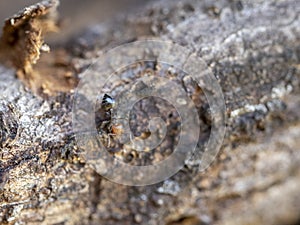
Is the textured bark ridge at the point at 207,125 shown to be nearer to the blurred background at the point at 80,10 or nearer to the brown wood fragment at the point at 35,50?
the brown wood fragment at the point at 35,50

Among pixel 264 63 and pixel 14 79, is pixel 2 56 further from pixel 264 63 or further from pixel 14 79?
pixel 264 63

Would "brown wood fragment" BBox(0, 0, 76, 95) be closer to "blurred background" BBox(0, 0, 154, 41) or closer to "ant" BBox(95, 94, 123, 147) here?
"ant" BBox(95, 94, 123, 147)

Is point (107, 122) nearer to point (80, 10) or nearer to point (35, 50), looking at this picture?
point (35, 50)

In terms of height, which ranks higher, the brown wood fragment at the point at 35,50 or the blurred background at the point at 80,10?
the blurred background at the point at 80,10

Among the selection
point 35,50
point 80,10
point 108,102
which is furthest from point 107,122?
point 80,10

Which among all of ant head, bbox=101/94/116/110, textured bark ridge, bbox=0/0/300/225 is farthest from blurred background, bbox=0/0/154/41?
ant head, bbox=101/94/116/110

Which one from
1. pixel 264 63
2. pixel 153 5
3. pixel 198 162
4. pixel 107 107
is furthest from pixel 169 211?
pixel 153 5

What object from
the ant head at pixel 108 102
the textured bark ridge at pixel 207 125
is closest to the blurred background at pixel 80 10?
the textured bark ridge at pixel 207 125

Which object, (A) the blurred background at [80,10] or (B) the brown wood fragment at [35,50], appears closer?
(B) the brown wood fragment at [35,50]

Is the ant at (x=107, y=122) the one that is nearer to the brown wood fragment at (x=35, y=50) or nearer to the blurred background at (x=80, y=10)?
the brown wood fragment at (x=35, y=50)
